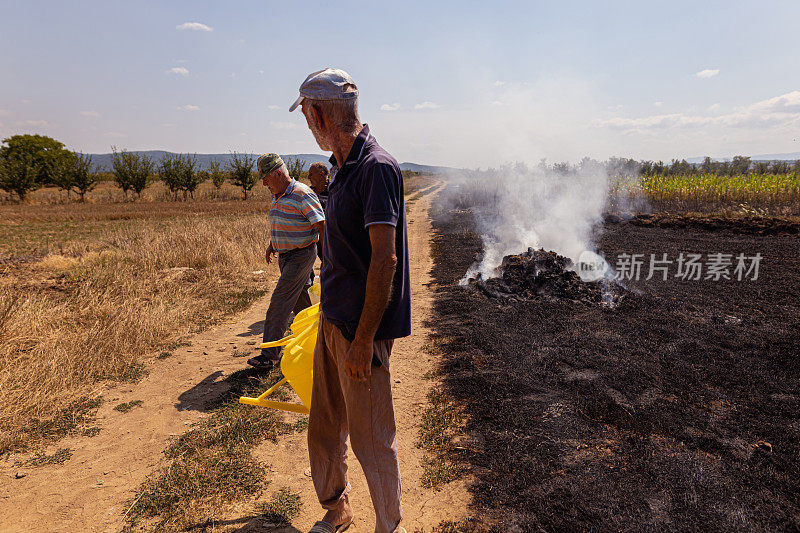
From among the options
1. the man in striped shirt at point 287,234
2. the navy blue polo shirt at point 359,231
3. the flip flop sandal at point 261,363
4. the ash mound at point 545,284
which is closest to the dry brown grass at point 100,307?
the flip flop sandal at point 261,363

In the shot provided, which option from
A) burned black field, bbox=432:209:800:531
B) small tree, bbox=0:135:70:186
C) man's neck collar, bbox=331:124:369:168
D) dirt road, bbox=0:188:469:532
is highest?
small tree, bbox=0:135:70:186

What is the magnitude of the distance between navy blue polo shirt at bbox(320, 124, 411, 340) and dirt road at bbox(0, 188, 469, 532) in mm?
1318

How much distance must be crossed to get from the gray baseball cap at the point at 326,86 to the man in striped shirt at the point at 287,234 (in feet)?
6.79

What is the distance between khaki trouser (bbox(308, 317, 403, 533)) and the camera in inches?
71.0

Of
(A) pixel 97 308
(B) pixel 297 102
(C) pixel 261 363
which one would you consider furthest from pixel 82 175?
(B) pixel 297 102

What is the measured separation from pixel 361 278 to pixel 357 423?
656 millimetres

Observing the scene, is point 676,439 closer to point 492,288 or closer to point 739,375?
point 739,375

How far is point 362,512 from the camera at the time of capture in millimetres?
2381

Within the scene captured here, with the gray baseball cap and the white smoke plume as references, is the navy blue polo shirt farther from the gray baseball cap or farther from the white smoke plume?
the white smoke plume

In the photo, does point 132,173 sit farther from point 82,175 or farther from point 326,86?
point 326,86

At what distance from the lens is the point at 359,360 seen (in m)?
1.68

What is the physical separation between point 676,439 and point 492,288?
163 inches

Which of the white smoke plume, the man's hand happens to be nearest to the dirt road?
the man's hand

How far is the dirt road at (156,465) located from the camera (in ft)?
7.64
